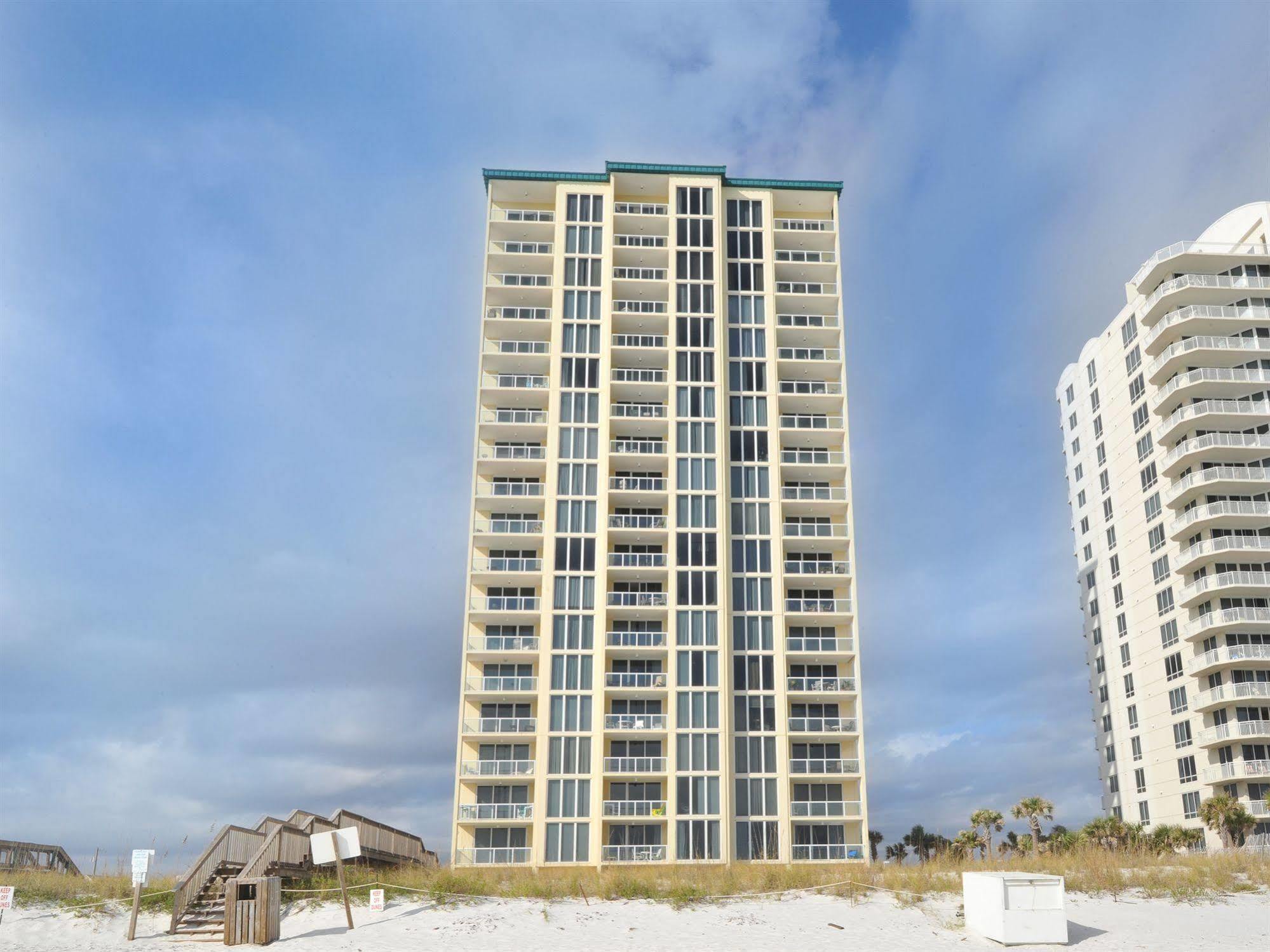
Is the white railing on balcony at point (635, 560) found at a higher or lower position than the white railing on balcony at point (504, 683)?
higher

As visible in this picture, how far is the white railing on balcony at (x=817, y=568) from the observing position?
69.9 metres

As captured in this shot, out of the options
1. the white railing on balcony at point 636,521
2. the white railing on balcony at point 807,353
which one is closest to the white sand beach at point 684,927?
the white railing on balcony at point 636,521

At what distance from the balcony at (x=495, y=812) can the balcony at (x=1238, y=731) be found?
4124cm

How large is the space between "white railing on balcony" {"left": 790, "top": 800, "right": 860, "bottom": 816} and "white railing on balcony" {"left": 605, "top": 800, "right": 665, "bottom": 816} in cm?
752

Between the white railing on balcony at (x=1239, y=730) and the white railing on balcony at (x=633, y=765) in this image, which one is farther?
the white railing on balcony at (x=1239, y=730)

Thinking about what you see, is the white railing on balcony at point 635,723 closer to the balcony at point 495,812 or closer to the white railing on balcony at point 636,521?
the balcony at point 495,812

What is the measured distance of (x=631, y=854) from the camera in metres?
61.5

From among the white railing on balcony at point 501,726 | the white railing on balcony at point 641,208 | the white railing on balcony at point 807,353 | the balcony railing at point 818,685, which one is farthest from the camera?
the white railing on balcony at point 641,208

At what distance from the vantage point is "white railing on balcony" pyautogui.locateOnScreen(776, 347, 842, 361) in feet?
250

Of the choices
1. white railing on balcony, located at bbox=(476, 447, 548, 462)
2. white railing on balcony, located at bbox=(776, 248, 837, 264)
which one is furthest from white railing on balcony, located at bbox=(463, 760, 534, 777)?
white railing on balcony, located at bbox=(776, 248, 837, 264)

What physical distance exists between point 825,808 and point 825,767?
229 cm

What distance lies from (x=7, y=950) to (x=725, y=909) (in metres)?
20.1

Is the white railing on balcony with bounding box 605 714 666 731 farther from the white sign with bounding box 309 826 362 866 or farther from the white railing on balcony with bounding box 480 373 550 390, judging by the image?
the white sign with bounding box 309 826 362 866

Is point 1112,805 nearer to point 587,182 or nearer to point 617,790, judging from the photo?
point 617,790
